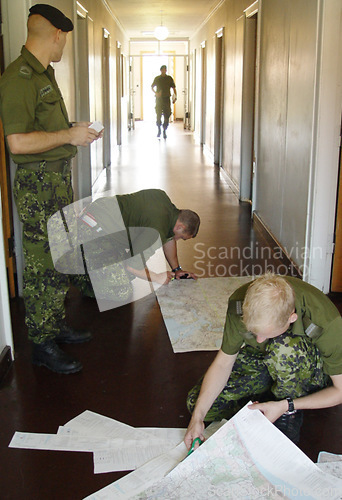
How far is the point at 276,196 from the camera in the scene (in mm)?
4711

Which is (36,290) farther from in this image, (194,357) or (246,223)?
(246,223)

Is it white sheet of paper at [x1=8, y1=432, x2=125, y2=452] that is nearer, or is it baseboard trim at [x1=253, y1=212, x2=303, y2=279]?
white sheet of paper at [x1=8, y1=432, x2=125, y2=452]

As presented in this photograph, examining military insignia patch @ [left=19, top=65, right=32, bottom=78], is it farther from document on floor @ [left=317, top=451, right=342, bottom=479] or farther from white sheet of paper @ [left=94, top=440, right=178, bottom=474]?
document on floor @ [left=317, top=451, right=342, bottom=479]

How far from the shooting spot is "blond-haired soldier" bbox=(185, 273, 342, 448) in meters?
1.74

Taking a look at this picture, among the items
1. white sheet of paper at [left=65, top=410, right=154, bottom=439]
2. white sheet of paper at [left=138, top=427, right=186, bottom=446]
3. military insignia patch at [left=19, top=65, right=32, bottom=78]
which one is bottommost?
white sheet of paper at [left=65, top=410, right=154, bottom=439]

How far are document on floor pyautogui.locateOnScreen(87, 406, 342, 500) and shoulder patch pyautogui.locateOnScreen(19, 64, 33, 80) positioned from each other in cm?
165

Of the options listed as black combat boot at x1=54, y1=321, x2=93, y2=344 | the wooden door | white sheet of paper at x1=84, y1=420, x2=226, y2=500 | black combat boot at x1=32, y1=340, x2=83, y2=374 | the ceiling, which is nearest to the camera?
white sheet of paper at x1=84, y1=420, x2=226, y2=500

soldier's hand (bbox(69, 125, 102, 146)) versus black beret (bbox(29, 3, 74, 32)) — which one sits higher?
black beret (bbox(29, 3, 74, 32))

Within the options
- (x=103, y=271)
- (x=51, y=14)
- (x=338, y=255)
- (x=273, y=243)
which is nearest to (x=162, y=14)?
(x=273, y=243)

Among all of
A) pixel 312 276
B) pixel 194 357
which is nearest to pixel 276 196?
pixel 312 276

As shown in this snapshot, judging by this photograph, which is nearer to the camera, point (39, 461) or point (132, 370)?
point (39, 461)

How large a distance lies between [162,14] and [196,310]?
936 cm

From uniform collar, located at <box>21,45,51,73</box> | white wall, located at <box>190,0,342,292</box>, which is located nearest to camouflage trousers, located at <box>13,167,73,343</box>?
uniform collar, located at <box>21,45,51,73</box>

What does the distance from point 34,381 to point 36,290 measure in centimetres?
42
